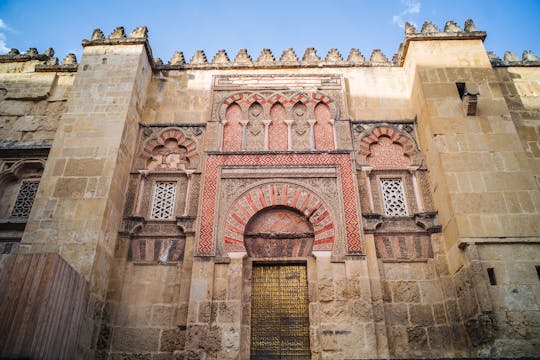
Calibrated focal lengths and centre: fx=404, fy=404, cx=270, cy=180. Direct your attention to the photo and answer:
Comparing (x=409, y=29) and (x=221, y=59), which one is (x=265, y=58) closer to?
(x=221, y=59)

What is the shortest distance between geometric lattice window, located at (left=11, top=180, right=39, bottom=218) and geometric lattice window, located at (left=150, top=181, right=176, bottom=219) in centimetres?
186

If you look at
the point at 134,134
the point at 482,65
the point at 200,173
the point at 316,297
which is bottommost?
the point at 316,297

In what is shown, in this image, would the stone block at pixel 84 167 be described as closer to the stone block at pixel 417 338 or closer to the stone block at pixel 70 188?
the stone block at pixel 70 188

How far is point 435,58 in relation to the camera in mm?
6668

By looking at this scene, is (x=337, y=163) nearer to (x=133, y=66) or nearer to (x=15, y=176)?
(x=133, y=66)

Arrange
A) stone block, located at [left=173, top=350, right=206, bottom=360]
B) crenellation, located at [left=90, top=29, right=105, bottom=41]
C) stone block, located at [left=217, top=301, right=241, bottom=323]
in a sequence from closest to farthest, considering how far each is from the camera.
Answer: stone block, located at [left=173, top=350, right=206, bottom=360] → stone block, located at [left=217, top=301, right=241, bottom=323] → crenellation, located at [left=90, top=29, right=105, bottom=41]

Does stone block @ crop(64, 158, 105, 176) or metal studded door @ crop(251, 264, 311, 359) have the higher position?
stone block @ crop(64, 158, 105, 176)

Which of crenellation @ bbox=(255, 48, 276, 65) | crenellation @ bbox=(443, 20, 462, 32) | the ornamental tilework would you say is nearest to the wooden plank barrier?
the ornamental tilework

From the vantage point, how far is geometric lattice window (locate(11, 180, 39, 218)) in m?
6.02

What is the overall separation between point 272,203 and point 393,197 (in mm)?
1846

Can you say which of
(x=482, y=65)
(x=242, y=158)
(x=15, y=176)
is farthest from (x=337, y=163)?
(x=15, y=176)

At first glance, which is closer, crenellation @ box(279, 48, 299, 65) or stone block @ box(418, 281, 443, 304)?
stone block @ box(418, 281, 443, 304)

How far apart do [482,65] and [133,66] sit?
5705 millimetres

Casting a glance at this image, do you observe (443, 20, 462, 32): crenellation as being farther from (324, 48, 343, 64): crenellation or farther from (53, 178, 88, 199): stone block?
(53, 178, 88, 199): stone block
